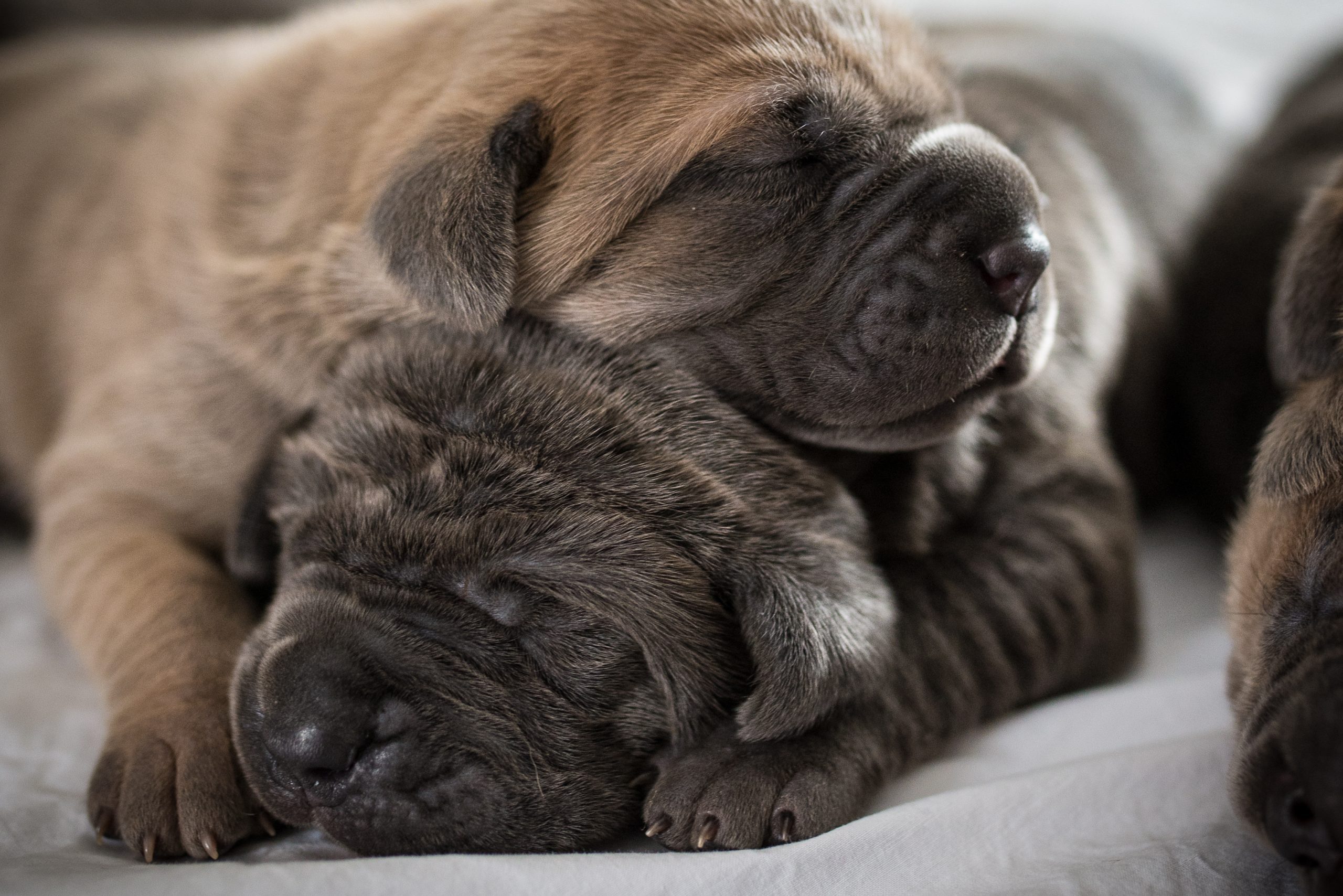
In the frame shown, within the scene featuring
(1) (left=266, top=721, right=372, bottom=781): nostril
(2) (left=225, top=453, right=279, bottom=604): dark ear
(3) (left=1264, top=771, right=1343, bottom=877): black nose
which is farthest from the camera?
(2) (left=225, top=453, right=279, bottom=604): dark ear

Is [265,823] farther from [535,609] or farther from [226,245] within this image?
[226,245]

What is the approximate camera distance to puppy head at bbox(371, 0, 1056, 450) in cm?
196

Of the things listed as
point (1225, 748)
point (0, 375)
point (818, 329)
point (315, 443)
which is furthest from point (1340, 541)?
point (0, 375)

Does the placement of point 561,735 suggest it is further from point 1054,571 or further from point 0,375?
point 0,375

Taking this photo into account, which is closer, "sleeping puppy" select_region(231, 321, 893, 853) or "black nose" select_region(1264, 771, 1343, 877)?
"black nose" select_region(1264, 771, 1343, 877)

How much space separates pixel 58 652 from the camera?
2.55m

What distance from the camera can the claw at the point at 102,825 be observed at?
1.88 metres

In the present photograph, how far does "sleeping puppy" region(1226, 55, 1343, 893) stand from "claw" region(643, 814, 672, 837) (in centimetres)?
82

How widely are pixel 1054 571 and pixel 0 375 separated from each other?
2.70 metres

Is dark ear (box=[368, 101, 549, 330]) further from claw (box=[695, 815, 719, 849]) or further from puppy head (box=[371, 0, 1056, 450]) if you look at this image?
claw (box=[695, 815, 719, 849])

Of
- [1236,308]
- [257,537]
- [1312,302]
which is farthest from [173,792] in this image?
[1236,308]

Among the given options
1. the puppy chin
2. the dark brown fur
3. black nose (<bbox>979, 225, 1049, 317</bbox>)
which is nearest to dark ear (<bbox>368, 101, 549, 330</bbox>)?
the puppy chin

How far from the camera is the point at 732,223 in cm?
198

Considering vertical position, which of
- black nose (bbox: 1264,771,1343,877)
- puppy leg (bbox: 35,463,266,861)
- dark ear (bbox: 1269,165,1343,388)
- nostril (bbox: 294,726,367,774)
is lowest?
puppy leg (bbox: 35,463,266,861)
